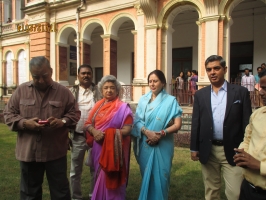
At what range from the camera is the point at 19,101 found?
255 centimetres

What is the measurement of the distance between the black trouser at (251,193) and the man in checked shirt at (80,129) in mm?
2177

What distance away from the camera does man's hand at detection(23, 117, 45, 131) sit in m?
2.35

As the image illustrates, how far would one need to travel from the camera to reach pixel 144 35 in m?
10.6

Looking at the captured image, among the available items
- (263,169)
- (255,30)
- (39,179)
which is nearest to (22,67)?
(255,30)

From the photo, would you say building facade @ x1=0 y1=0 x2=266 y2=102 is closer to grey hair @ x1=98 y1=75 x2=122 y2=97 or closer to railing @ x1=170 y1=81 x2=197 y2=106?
railing @ x1=170 y1=81 x2=197 y2=106

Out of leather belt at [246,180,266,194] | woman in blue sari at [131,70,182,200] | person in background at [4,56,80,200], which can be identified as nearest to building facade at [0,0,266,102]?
woman in blue sari at [131,70,182,200]

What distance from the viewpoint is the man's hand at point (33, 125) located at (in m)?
2.35

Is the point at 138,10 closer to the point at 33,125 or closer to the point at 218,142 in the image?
the point at 218,142

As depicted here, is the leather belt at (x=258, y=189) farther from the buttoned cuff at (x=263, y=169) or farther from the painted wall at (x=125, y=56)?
the painted wall at (x=125, y=56)

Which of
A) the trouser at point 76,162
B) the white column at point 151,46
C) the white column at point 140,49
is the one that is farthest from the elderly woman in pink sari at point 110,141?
the white column at point 140,49

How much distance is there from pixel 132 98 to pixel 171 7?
427 centimetres

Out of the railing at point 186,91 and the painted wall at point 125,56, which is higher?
the painted wall at point 125,56

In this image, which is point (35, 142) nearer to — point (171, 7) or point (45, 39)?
point (171, 7)

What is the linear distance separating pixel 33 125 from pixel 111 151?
0.91 metres
